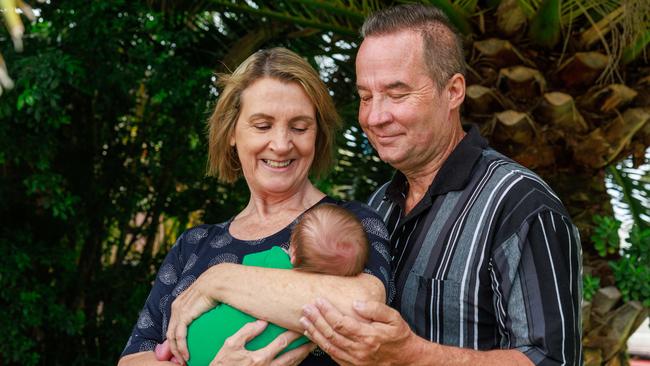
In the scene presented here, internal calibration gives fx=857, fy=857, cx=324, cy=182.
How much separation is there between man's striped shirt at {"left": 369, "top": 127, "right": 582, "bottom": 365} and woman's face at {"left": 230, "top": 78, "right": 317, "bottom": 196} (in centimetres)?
37

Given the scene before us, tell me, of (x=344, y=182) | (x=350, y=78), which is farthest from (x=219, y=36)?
(x=344, y=182)

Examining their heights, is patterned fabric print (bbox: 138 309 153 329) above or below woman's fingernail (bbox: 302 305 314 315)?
below

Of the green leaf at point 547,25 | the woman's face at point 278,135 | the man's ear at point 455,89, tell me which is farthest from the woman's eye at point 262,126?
the green leaf at point 547,25

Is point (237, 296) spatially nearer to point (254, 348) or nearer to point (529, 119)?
point (254, 348)

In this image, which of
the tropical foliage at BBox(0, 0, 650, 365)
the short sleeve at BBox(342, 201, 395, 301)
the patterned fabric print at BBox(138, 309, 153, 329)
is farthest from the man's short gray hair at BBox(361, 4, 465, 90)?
the tropical foliage at BBox(0, 0, 650, 365)

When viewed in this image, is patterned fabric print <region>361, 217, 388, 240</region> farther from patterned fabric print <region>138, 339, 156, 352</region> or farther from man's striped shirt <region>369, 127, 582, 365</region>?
patterned fabric print <region>138, 339, 156, 352</region>

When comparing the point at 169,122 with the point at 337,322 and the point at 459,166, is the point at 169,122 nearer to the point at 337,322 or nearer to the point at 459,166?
the point at 459,166

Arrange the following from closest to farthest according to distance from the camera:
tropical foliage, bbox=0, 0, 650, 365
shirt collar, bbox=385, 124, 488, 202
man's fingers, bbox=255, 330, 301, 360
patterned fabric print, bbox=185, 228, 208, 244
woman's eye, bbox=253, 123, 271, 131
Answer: man's fingers, bbox=255, 330, 301, 360 → shirt collar, bbox=385, 124, 488, 202 → woman's eye, bbox=253, 123, 271, 131 → patterned fabric print, bbox=185, 228, 208, 244 → tropical foliage, bbox=0, 0, 650, 365

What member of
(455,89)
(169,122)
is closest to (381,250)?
(455,89)

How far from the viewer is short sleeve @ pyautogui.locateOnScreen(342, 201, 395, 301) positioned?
2270 mm

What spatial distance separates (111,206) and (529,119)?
2.86 metres

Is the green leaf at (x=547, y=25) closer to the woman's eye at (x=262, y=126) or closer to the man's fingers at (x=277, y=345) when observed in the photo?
the woman's eye at (x=262, y=126)

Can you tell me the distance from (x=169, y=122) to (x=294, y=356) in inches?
143

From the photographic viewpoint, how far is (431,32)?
8.71 ft
